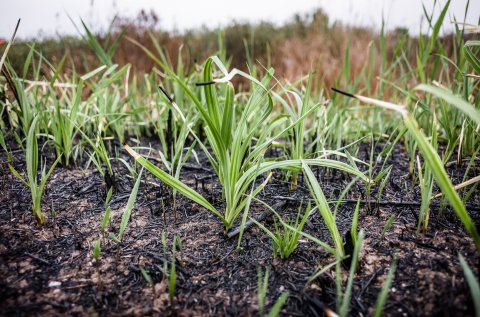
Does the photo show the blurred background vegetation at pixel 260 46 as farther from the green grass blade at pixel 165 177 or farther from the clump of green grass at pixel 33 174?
the green grass blade at pixel 165 177

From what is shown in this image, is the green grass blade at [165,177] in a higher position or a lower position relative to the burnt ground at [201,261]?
higher

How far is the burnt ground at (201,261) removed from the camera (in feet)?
1.98

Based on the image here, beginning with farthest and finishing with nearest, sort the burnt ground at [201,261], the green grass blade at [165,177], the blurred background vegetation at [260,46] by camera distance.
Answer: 1. the blurred background vegetation at [260,46]
2. the green grass blade at [165,177]
3. the burnt ground at [201,261]

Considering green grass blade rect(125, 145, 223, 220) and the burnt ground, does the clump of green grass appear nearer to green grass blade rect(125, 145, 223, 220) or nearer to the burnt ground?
the burnt ground

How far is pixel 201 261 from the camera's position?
0.73 m

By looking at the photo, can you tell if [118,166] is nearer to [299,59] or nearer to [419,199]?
[419,199]

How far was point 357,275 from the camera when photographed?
0.67 metres

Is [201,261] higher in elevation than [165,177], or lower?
lower

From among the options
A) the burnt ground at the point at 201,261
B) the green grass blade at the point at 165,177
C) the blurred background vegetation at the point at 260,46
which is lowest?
the burnt ground at the point at 201,261

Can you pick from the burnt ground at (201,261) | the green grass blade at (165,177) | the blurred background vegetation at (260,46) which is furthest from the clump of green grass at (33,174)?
the blurred background vegetation at (260,46)

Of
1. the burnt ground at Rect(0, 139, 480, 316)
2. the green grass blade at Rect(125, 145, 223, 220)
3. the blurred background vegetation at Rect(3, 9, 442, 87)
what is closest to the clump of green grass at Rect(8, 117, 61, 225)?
the burnt ground at Rect(0, 139, 480, 316)

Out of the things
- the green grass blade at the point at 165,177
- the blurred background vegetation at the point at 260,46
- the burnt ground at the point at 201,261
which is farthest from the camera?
the blurred background vegetation at the point at 260,46

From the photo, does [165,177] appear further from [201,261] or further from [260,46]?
[260,46]

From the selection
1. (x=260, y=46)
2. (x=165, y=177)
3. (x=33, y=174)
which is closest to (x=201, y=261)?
(x=165, y=177)
